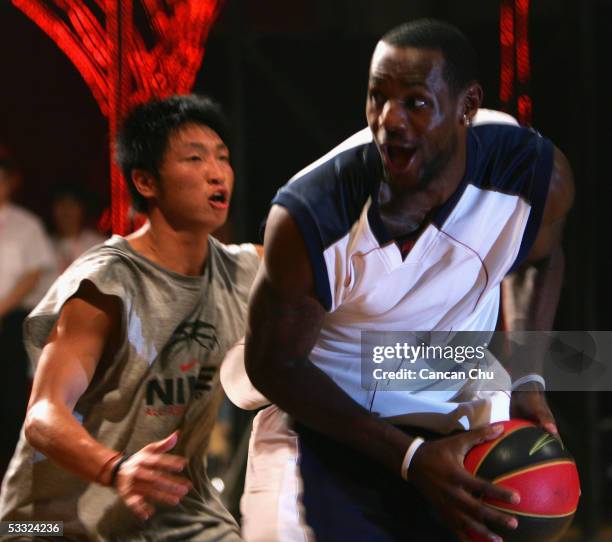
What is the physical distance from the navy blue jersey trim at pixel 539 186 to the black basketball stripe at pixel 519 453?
319 millimetres

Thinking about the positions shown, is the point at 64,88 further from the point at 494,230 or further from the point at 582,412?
the point at 494,230

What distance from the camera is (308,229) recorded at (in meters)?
1.57

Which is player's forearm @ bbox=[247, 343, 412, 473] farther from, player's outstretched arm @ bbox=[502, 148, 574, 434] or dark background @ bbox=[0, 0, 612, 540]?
dark background @ bbox=[0, 0, 612, 540]

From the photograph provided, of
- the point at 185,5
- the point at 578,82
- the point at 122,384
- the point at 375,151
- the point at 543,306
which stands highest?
the point at 185,5

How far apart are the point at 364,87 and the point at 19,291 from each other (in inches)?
51.3

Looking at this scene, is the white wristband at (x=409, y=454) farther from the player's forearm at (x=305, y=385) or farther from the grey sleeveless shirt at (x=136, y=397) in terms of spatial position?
the grey sleeveless shirt at (x=136, y=397)

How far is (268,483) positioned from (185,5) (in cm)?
167

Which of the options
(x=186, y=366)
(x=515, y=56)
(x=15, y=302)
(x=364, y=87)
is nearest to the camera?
(x=186, y=366)

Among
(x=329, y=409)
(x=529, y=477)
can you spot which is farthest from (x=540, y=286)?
(x=329, y=409)

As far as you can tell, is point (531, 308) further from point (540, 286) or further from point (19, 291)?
point (19, 291)

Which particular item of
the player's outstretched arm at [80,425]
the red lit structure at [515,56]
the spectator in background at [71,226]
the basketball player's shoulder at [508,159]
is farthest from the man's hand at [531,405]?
the spectator in background at [71,226]

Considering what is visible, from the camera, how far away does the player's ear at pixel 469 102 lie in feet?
5.56

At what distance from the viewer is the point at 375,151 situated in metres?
1.68

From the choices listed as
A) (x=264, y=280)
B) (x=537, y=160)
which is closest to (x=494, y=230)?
(x=537, y=160)
